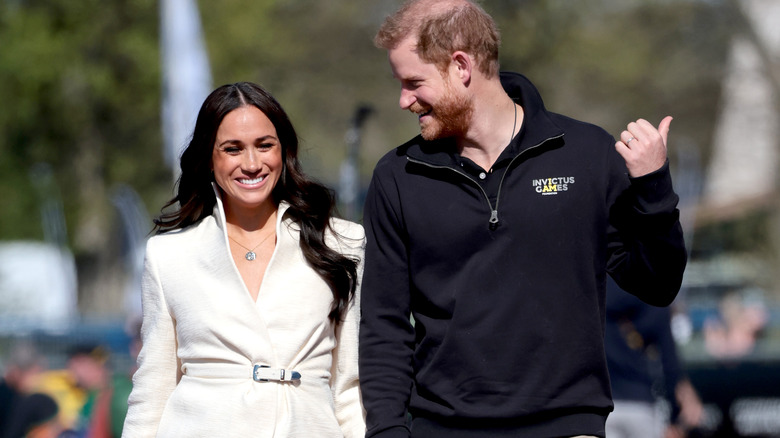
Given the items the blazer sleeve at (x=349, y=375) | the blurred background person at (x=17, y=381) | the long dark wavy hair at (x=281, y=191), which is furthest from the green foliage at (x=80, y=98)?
the blazer sleeve at (x=349, y=375)

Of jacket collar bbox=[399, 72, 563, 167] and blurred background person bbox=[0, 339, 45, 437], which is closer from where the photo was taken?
jacket collar bbox=[399, 72, 563, 167]

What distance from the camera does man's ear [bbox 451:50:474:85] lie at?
153 inches

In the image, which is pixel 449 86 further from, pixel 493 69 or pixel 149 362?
pixel 149 362

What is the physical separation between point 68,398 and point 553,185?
28.4 feet

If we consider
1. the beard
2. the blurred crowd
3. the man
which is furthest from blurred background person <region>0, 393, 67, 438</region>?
the beard

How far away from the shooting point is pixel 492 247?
3.77m

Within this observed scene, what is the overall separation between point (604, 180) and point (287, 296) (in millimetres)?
1160

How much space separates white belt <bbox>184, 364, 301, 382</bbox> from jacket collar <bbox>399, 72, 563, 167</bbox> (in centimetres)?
86

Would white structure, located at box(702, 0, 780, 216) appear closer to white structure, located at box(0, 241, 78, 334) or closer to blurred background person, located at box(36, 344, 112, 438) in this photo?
white structure, located at box(0, 241, 78, 334)

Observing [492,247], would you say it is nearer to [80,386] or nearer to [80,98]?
[80,386]

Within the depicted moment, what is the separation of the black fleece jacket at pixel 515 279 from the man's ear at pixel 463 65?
250 millimetres

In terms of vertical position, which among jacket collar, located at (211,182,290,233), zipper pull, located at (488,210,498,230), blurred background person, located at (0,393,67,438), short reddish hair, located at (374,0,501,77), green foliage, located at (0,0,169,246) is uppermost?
green foliage, located at (0,0,169,246)

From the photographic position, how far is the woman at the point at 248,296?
3.89 m

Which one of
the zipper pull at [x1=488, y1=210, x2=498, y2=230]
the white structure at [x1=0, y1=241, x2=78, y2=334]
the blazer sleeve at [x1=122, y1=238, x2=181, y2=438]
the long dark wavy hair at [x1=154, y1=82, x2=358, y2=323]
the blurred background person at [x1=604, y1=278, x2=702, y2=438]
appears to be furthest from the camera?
the white structure at [x1=0, y1=241, x2=78, y2=334]
